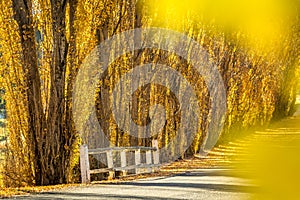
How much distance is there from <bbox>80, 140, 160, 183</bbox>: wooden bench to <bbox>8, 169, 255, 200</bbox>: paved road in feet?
3.39

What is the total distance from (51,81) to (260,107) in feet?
93.0

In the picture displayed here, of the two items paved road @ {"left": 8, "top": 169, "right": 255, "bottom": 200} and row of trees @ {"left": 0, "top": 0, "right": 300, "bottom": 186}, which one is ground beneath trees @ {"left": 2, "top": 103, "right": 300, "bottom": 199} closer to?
paved road @ {"left": 8, "top": 169, "right": 255, "bottom": 200}

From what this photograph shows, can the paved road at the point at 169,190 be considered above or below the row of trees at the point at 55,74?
below

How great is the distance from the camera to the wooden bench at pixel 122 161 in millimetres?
14648

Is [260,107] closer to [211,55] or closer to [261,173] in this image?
A: [211,55]

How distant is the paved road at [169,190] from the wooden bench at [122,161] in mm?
1034

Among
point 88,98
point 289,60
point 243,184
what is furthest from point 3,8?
point 289,60

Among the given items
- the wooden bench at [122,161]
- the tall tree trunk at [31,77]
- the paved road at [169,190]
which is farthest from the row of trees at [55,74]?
the paved road at [169,190]

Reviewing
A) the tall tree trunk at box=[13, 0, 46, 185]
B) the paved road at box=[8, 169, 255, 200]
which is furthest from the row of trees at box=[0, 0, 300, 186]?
the paved road at box=[8, 169, 255, 200]

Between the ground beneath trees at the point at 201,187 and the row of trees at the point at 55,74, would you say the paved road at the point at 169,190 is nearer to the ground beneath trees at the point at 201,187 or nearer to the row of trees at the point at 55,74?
the ground beneath trees at the point at 201,187

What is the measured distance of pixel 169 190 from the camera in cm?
1198

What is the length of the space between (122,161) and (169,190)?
15.6ft

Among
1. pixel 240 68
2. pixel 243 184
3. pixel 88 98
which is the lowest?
pixel 243 184

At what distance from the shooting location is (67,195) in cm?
1152
